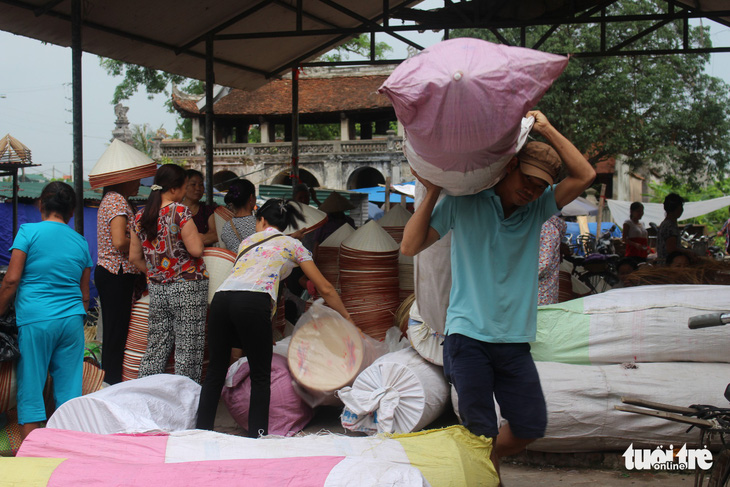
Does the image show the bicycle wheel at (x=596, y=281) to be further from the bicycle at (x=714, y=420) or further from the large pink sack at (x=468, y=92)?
the large pink sack at (x=468, y=92)

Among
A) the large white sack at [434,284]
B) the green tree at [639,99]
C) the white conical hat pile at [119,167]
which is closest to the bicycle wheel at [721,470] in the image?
the large white sack at [434,284]

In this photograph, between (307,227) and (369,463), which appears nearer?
(369,463)

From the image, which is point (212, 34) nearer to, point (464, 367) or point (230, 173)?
point (464, 367)

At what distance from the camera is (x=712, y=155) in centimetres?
2116

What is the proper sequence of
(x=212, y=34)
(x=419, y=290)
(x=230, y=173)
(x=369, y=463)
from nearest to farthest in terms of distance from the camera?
(x=369, y=463) < (x=419, y=290) < (x=212, y=34) < (x=230, y=173)

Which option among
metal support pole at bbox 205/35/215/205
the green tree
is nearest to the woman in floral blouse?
metal support pole at bbox 205/35/215/205

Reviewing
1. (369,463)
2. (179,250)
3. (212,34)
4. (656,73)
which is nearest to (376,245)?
(179,250)

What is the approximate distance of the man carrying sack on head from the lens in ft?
8.01

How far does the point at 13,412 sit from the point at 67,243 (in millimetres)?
1079

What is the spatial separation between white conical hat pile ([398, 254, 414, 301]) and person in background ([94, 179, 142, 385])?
200cm

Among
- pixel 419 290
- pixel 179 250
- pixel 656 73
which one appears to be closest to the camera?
pixel 419 290

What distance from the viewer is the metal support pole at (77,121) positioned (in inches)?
193

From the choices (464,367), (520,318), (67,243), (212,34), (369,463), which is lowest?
(369,463)

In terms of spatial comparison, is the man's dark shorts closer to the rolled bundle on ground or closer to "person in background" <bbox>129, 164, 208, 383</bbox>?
the rolled bundle on ground
